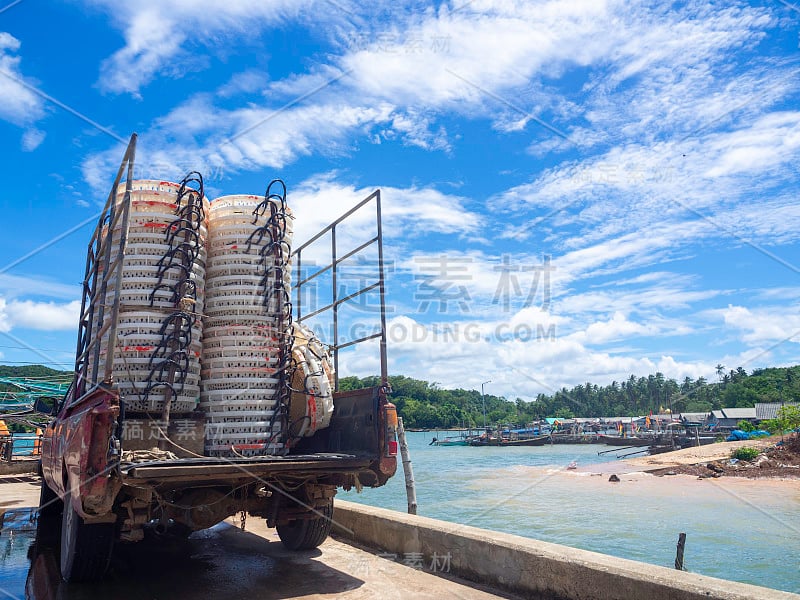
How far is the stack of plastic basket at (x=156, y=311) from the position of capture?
530cm

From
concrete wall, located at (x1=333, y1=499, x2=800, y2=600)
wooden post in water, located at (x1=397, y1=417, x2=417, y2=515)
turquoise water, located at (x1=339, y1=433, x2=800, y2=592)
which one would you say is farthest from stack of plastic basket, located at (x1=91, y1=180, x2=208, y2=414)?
turquoise water, located at (x1=339, y1=433, x2=800, y2=592)

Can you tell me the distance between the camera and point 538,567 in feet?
15.5

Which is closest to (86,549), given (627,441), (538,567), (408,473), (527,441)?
(538,567)

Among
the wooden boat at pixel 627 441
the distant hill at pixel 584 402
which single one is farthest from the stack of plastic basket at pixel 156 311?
the distant hill at pixel 584 402

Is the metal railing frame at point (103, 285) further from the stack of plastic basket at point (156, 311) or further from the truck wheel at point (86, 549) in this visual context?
the truck wheel at point (86, 549)

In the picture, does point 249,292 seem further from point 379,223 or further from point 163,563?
point 163,563

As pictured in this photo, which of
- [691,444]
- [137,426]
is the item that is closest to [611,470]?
[691,444]

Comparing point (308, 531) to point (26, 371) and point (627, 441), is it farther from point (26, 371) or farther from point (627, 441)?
point (627, 441)

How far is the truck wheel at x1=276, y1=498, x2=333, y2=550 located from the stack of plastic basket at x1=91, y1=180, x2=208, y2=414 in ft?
6.07

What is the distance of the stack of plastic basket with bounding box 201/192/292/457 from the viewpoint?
571 centimetres

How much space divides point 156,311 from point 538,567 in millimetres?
3860

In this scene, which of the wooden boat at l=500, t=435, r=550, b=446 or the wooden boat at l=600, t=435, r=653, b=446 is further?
the wooden boat at l=500, t=435, r=550, b=446

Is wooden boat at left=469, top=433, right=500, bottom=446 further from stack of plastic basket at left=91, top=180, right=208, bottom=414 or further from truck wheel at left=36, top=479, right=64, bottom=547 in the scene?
stack of plastic basket at left=91, top=180, right=208, bottom=414

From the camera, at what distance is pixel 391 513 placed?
23.0ft
